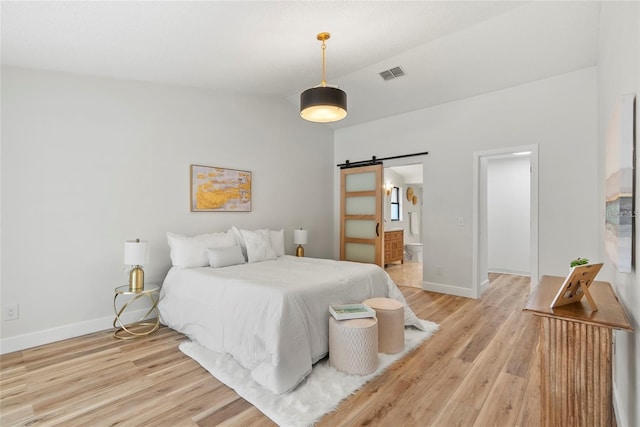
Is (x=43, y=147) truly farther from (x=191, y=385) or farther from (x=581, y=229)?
(x=581, y=229)

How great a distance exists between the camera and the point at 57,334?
10.1ft

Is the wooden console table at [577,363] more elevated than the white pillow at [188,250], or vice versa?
the white pillow at [188,250]

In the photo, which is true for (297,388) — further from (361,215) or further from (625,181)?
(361,215)

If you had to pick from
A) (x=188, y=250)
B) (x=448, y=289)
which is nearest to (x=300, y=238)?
(x=188, y=250)

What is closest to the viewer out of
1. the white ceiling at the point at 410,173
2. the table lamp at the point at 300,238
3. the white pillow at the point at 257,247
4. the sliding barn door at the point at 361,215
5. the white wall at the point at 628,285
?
the white wall at the point at 628,285

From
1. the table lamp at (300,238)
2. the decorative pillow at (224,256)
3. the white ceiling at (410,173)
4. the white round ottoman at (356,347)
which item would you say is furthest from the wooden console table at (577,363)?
the white ceiling at (410,173)

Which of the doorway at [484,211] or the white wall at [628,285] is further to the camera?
the doorway at [484,211]

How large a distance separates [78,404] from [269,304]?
4.44 feet

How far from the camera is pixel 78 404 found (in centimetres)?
204

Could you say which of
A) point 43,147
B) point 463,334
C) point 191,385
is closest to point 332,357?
point 191,385

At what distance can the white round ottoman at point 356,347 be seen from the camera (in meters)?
2.33

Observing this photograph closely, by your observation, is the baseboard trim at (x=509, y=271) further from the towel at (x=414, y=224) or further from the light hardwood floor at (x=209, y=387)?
the light hardwood floor at (x=209, y=387)

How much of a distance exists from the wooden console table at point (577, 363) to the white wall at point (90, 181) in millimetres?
3741

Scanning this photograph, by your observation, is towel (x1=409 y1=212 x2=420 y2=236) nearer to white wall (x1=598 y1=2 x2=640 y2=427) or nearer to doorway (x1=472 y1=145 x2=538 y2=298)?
doorway (x1=472 y1=145 x2=538 y2=298)
